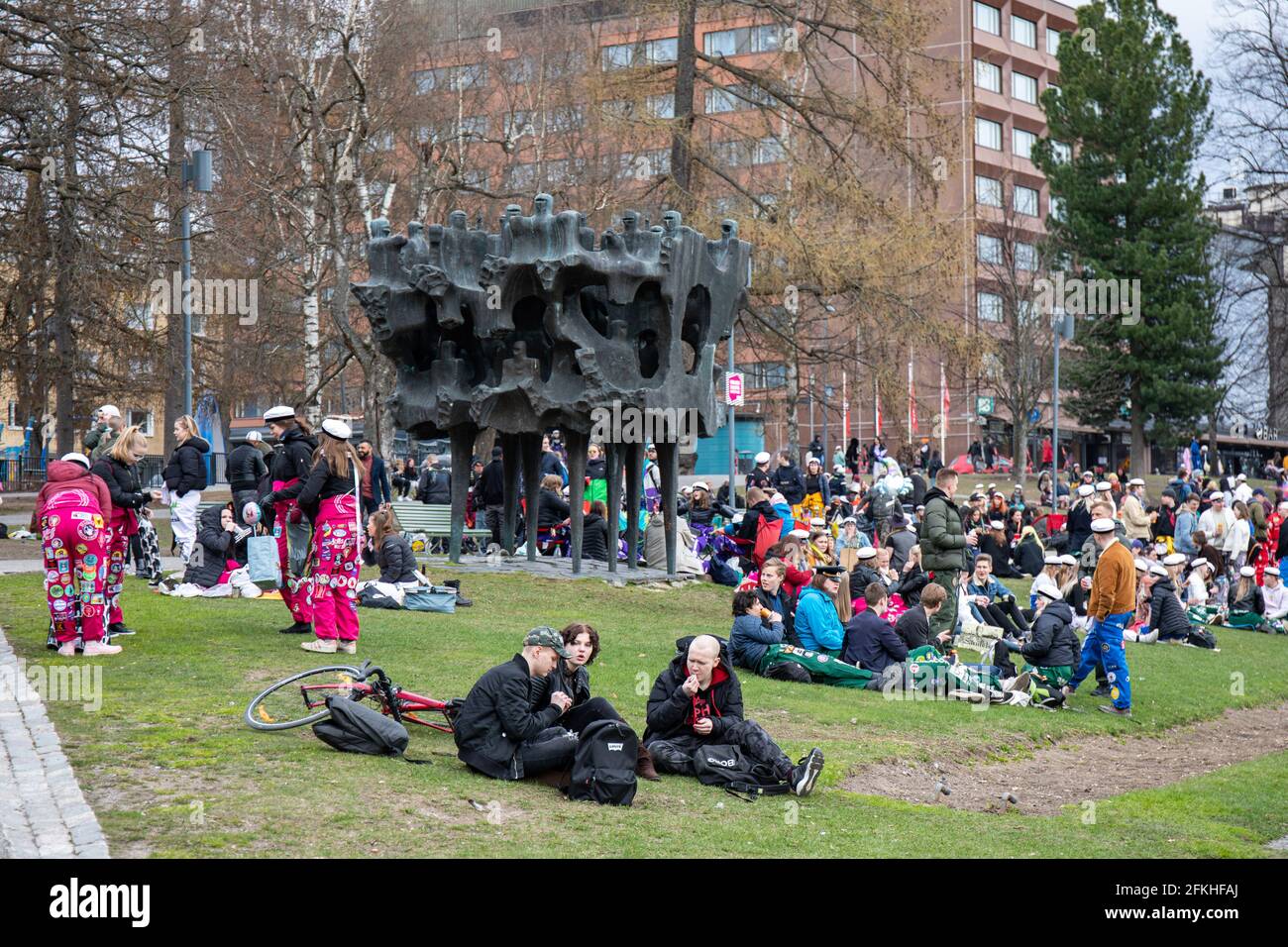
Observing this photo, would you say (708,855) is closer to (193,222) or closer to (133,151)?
(133,151)

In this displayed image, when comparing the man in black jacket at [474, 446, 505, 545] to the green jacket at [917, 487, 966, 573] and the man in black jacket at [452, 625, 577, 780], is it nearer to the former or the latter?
the green jacket at [917, 487, 966, 573]

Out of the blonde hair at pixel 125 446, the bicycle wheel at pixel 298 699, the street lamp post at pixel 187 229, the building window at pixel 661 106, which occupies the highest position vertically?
the building window at pixel 661 106

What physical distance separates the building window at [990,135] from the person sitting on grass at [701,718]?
6494 centimetres

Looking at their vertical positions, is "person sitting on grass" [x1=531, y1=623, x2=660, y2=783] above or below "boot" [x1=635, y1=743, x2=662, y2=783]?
above

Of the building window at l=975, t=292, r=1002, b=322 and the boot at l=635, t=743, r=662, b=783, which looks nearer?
the boot at l=635, t=743, r=662, b=783

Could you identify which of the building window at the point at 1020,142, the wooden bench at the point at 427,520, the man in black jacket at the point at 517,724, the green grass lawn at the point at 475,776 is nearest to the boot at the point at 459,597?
the green grass lawn at the point at 475,776

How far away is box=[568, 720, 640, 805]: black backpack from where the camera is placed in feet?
32.2

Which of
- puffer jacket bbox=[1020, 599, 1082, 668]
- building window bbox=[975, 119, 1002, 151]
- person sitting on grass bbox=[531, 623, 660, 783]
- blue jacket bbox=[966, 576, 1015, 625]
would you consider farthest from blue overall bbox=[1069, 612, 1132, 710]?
building window bbox=[975, 119, 1002, 151]

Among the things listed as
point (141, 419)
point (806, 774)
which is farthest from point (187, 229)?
point (141, 419)

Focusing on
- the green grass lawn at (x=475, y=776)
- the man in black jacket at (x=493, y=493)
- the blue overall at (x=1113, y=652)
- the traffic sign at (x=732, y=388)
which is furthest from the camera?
the traffic sign at (x=732, y=388)

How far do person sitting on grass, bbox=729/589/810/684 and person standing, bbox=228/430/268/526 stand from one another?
19.1 ft

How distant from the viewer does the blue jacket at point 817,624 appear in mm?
16656

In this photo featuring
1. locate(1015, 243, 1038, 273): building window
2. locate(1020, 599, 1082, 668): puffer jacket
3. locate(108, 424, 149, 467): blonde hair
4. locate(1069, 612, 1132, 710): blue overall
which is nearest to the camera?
locate(108, 424, 149, 467): blonde hair

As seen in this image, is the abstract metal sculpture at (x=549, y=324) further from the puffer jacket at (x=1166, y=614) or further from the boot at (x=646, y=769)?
the boot at (x=646, y=769)
